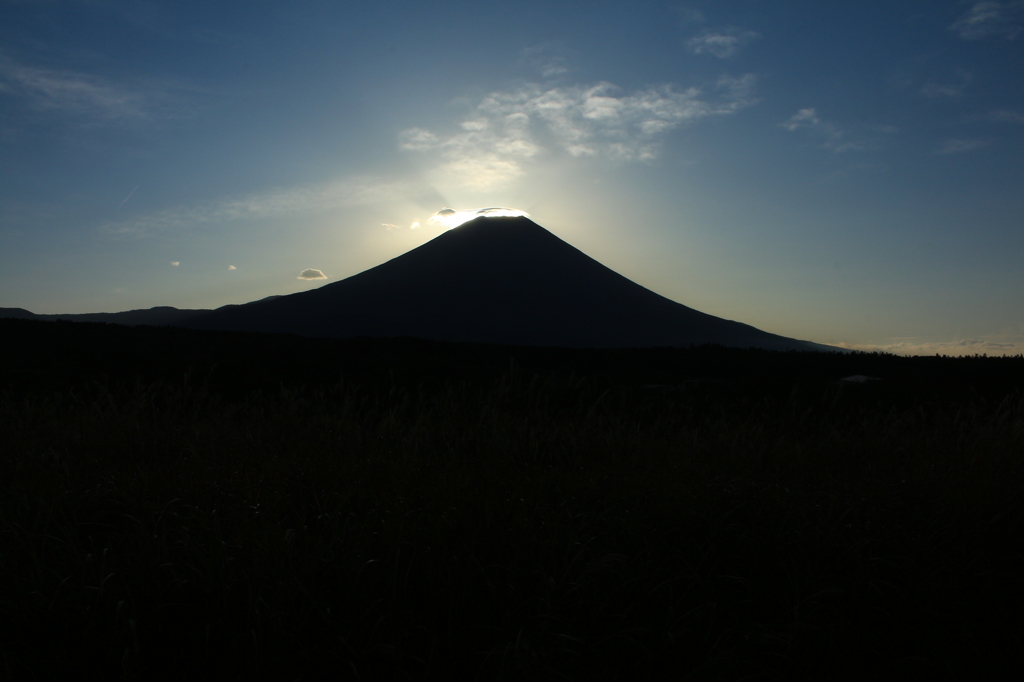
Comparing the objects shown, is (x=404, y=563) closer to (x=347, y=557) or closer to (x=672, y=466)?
(x=347, y=557)

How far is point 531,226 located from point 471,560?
103726 millimetres

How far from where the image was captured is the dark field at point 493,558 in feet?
6.07

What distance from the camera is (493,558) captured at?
2.24 m

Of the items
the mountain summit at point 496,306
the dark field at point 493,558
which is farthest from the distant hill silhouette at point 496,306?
the dark field at point 493,558

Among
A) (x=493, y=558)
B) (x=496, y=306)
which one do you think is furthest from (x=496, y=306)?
(x=493, y=558)

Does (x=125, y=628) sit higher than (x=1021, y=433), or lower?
lower

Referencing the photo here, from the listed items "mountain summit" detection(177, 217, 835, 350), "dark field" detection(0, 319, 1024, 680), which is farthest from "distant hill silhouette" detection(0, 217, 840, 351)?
"dark field" detection(0, 319, 1024, 680)

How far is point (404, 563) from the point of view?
2154 mm

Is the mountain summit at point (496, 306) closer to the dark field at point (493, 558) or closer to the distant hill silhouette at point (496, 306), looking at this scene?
the distant hill silhouette at point (496, 306)

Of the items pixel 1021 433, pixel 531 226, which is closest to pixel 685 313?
pixel 531 226

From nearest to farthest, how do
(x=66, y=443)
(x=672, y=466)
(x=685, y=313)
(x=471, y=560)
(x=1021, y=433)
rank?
(x=471, y=560), (x=672, y=466), (x=66, y=443), (x=1021, y=433), (x=685, y=313)

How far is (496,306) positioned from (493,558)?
78.2m

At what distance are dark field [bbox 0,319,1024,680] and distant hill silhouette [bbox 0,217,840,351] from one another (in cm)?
6101

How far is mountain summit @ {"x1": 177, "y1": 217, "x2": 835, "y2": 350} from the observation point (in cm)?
7188
